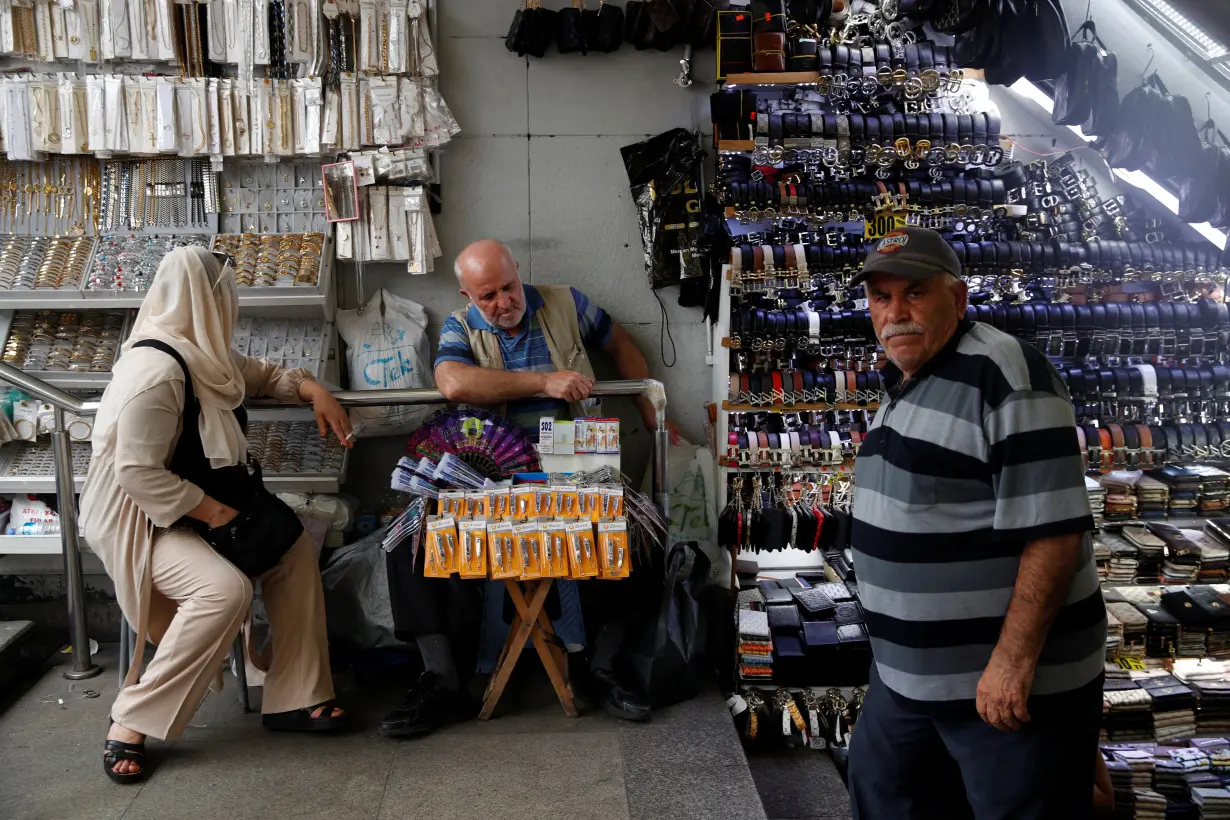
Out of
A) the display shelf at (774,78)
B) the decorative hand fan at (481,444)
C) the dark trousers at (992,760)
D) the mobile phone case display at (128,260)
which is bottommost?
the dark trousers at (992,760)

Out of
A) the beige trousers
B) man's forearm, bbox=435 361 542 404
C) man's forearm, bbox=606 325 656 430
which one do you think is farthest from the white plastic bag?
the beige trousers

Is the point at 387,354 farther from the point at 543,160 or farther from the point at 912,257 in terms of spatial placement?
the point at 912,257

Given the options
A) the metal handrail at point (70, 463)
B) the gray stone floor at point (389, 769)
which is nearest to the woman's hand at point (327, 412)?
the metal handrail at point (70, 463)

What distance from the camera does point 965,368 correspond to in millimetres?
1964

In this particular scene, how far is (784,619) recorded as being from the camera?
408cm

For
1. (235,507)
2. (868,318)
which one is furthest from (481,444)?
(868,318)

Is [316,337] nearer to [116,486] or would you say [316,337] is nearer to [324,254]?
[324,254]

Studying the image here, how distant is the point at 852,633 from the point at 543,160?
2.77 meters

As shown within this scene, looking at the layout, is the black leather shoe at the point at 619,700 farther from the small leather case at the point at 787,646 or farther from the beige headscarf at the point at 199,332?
the beige headscarf at the point at 199,332

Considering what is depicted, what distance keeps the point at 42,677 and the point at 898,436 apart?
12.0 feet

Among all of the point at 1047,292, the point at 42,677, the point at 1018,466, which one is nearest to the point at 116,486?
the point at 42,677

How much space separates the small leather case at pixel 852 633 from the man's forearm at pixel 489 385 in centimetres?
173

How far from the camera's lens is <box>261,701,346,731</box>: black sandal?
10.7ft

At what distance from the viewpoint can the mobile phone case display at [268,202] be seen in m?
4.52
